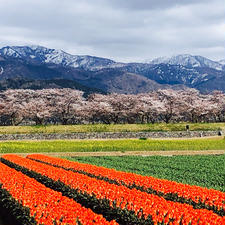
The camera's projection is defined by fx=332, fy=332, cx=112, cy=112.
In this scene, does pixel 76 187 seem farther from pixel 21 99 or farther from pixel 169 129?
pixel 21 99

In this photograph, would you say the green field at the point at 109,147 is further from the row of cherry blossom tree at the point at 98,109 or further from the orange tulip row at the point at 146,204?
the row of cherry blossom tree at the point at 98,109

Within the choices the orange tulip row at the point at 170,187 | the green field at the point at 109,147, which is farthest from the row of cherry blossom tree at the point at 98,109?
the orange tulip row at the point at 170,187

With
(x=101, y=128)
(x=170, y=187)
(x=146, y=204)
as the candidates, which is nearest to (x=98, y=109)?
(x=101, y=128)

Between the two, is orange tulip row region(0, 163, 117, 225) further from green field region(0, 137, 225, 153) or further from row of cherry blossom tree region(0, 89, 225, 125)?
row of cherry blossom tree region(0, 89, 225, 125)

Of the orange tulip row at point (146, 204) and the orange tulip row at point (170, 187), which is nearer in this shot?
the orange tulip row at point (146, 204)

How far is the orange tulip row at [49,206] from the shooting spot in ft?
23.7

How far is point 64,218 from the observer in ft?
24.6

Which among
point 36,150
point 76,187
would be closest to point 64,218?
point 76,187

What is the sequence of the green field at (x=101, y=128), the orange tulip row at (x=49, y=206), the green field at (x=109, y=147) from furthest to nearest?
the green field at (x=101, y=128)
the green field at (x=109, y=147)
the orange tulip row at (x=49, y=206)

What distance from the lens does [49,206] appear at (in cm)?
849

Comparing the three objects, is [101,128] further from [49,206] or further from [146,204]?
[146,204]

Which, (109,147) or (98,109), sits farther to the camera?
(98,109)

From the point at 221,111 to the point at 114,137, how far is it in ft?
117

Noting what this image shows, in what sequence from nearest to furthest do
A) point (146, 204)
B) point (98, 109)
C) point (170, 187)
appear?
point (146, 204) < point (170, 187) < point (98, 109)
